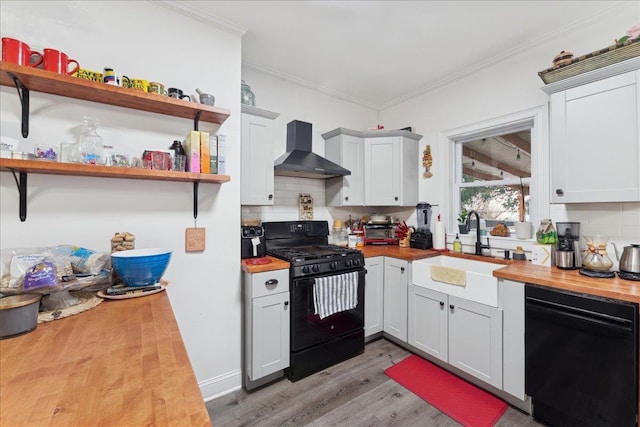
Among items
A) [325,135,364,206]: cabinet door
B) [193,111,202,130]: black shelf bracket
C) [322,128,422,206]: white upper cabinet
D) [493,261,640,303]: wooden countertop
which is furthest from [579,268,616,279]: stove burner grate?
[193,111,202,130]: black shelf bracket

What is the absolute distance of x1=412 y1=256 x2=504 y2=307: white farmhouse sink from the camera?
1.99 meters

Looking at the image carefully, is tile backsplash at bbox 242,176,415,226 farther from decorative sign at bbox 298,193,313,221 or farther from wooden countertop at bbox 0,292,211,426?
wooden countertop at bbox 0,292,211,426

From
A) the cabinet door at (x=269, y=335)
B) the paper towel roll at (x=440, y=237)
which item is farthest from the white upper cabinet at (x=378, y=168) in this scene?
the cabinet door at (x=269, y=335)

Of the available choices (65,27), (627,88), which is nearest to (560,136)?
(627,88)

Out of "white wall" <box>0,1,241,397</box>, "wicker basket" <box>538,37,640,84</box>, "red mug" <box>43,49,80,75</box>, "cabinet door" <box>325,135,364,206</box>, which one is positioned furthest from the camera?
"cabinet door" <box>325,135,364,206</box>

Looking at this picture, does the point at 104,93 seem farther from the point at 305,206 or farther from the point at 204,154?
the point at 305,206

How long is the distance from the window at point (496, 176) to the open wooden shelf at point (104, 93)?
2.61 meters

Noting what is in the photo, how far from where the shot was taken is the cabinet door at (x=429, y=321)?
89.7 inches

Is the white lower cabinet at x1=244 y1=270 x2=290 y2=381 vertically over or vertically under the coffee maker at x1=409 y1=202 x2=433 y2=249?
under

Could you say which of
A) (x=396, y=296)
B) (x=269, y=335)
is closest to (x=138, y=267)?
(x=269, y=335)

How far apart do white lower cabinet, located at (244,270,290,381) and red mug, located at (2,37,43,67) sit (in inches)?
65.2

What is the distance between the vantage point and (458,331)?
217 centimetres

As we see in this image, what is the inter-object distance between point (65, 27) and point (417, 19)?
2.27 meters

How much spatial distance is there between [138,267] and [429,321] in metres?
2.22
